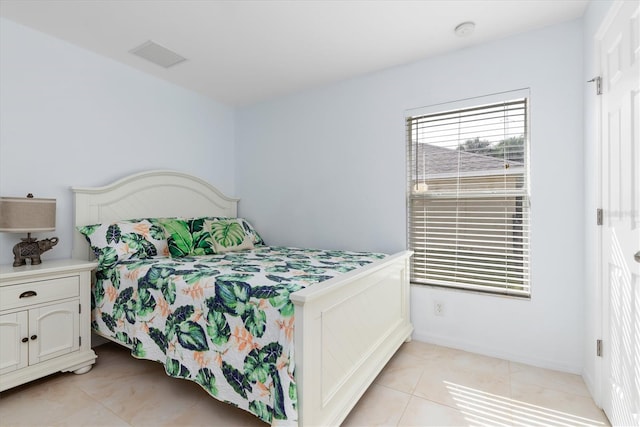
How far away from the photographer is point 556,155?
2203 millimetres

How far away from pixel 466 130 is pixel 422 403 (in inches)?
77.2

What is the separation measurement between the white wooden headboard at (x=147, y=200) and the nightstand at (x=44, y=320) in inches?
16.7

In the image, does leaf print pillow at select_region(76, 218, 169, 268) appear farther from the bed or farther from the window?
the window

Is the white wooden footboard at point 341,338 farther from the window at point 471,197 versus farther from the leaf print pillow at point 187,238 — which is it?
the leaf print pillow at point 187,238

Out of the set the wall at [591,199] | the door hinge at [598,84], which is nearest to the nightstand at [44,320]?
the wall at [591,199]

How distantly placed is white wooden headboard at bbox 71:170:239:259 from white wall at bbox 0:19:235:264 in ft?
0.34

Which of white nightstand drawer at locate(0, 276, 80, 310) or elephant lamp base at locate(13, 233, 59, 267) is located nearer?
white nightstand drawer at locate(0, 276, 80, 310)

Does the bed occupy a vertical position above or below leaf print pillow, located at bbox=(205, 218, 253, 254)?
below

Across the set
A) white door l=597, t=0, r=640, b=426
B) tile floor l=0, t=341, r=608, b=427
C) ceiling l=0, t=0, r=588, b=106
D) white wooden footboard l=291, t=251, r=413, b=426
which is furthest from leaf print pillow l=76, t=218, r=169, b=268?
white door l=597, t=0, r=640, b=426

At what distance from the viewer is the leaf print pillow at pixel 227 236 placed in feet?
8.97

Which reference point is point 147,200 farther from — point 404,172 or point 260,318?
point 404,172

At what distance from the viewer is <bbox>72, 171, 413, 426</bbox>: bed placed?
1.38 metres

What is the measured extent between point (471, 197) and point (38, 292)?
3.02m

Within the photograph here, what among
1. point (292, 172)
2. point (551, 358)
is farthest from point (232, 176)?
point (551, 358)
